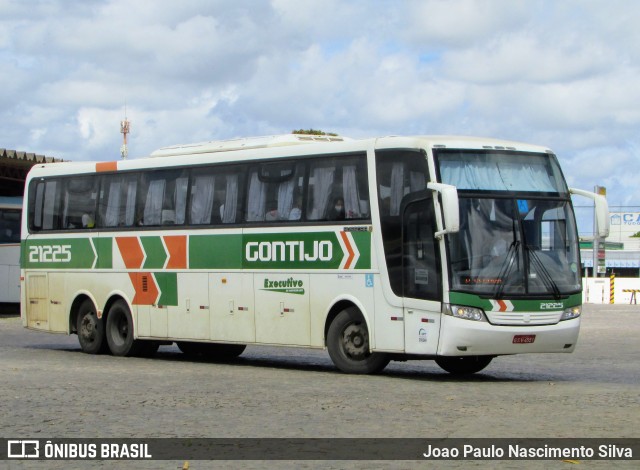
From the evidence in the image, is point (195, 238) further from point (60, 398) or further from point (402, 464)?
point (402, 464)

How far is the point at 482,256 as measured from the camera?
685 inches

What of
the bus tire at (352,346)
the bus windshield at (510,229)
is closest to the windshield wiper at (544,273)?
the bus windshield at (510,229)

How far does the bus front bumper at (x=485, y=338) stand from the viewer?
17156 millimetres

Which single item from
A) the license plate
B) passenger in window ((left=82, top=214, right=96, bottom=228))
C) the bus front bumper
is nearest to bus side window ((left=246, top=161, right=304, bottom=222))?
the bus front bumper

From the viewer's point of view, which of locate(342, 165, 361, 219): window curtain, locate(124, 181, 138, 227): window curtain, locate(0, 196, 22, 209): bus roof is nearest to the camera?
locate(342, 165, 361, 219): window curtain

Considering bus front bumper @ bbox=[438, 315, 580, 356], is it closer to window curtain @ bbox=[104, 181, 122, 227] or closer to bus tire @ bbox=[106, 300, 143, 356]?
bus tire @ bbox=[106, 300, 143, 356]

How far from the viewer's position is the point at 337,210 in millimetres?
19016

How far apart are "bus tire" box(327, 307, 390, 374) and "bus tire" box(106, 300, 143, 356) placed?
205 inches

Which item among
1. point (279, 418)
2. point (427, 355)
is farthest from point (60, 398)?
point (427, 355)

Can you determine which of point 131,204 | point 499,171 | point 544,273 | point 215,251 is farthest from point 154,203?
point 544,273

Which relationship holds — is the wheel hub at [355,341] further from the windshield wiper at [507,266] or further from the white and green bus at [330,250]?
the windshield wiper at [507,266]

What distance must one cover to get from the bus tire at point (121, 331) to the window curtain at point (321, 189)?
5210mm

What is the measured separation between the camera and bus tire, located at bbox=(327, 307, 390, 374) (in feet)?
61.1

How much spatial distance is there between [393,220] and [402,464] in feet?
28.6
